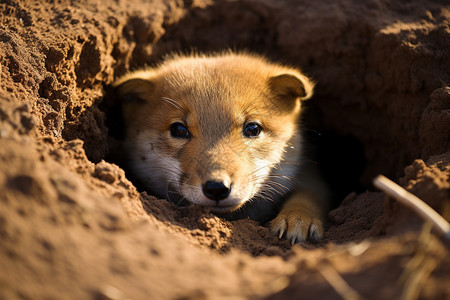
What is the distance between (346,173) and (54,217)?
15.8ft

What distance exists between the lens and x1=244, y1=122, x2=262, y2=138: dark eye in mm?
4070

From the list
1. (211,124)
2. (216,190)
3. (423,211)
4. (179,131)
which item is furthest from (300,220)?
(423,211)

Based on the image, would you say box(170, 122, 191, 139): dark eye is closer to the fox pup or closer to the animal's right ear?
the fox pup

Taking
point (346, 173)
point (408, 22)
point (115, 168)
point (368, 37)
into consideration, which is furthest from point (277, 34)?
point (115, 168)

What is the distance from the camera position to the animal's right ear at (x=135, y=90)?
4445 millimetres

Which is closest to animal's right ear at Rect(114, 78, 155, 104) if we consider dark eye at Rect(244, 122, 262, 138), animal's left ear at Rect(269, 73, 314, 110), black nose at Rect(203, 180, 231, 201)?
dark eye at Rect(244, 122, 262, 138)

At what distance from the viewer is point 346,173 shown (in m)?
6.02

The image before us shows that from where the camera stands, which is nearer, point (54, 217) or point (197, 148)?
point (54, 217)

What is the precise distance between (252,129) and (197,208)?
1.23 m

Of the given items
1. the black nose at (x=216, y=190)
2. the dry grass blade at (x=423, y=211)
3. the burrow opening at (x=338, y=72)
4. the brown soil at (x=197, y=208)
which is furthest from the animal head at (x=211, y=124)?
the dry grass blade at (x=423, y=211)

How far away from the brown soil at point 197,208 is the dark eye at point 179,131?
812 millimetres

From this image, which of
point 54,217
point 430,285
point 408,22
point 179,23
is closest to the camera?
point 430,285

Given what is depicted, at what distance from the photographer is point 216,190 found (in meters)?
3.22

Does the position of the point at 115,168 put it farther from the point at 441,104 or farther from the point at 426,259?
the point at 441,104
